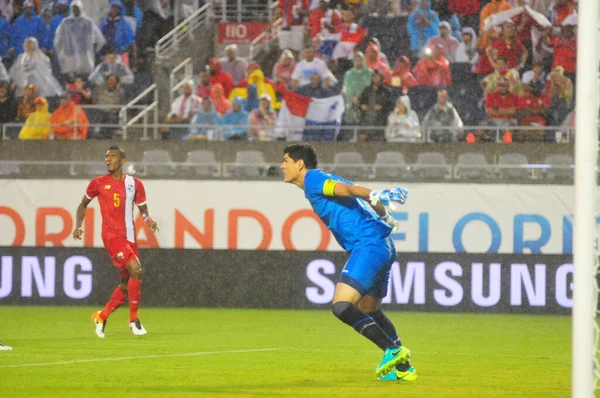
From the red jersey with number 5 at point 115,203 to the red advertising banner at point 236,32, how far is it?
9.32 meters

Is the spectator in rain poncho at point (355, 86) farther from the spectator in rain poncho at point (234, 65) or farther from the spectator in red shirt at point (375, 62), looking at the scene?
the spectator in rain poncho at point (234, 65)

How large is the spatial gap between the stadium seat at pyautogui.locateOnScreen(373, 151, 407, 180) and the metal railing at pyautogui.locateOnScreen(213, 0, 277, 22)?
4.92m

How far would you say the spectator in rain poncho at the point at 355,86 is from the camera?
19.0 m

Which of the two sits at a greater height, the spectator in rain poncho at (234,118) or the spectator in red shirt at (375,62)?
the spectator in red shirt at (375,62)

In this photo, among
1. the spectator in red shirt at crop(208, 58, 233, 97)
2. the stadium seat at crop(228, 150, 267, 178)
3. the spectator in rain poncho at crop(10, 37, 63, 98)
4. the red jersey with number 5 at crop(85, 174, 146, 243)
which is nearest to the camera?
the red jersey with number 5 at crop(85, 174, 146, 243)

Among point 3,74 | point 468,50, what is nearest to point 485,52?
point 468,50

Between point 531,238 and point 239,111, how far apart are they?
5194mm

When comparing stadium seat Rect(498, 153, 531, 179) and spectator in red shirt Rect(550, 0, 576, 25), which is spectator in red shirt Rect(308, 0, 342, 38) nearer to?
spectator in red shirt Rect(550, 0, 576, 25)

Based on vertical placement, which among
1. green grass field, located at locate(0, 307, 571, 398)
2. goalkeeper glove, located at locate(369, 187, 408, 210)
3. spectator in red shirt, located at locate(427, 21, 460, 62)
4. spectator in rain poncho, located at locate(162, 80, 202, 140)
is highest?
spectator in red shirt, located at locate(427, 21, 460, 62)

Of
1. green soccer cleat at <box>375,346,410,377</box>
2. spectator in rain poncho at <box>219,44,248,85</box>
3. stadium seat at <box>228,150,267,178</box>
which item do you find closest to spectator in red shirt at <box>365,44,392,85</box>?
spectator in rain poncho at <box>219,44,248,85</box>

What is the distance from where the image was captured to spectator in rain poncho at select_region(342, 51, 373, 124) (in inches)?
749

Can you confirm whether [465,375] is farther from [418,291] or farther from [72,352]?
[418,291]

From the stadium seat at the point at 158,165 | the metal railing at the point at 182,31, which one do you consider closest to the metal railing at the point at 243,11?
the metal railing at the point at 182,31

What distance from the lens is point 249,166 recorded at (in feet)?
61.0
